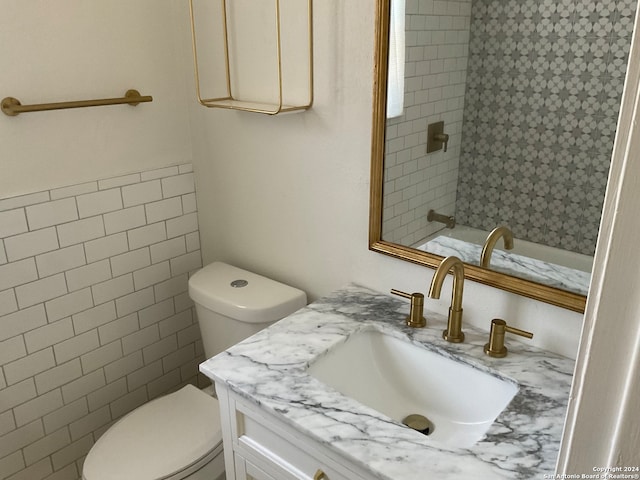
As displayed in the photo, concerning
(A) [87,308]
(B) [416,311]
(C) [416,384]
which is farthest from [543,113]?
(A) [87,308]

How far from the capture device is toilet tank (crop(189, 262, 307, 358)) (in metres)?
1.71

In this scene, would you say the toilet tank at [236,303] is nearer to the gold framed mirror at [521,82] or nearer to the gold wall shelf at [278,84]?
the gold framed mirror at [521,82]

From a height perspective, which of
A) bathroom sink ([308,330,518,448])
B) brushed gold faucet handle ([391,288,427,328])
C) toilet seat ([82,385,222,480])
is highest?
brushed gold faucet handle ([391,288,427,328])

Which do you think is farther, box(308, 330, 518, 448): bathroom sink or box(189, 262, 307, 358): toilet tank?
box(189, 262, 307, 358): toilet tank

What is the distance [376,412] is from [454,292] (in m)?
0.37

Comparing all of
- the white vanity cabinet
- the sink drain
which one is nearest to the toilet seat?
the white vanity cabinet

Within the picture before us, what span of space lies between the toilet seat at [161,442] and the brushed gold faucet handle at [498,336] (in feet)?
2.78

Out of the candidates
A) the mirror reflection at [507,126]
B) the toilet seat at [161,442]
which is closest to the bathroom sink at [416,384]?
the mirror reflection at [507,126]

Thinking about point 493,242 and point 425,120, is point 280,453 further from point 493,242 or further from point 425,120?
point 425,120

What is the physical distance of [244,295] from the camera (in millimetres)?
1760

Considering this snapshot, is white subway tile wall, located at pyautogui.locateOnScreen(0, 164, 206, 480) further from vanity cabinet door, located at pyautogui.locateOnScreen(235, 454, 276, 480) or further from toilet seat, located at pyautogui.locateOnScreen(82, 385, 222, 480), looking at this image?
vanity cabinet door, located at pyautogui.locateOnScreen(235, 454, 276, 480)

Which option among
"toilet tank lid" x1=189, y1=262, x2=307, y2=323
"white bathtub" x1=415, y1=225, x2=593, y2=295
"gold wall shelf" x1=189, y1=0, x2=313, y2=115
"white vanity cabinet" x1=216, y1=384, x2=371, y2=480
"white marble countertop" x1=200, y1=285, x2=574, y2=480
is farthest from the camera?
"toilet tank lid" x1=189, y1=262, x2=307, y2=323

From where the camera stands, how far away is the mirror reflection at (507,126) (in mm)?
1143

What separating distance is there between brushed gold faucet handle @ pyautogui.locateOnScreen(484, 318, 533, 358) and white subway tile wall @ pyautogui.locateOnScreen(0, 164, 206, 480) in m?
1.23
